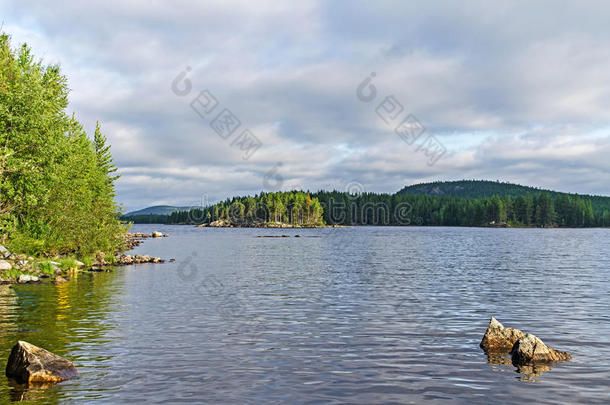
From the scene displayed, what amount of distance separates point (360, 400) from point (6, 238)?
1693 inches

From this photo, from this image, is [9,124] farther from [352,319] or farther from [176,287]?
[352,319]

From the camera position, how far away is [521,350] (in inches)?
710

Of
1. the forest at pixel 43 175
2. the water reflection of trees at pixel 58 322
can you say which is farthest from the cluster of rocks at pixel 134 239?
the water reflection of trees at pixel 58 322

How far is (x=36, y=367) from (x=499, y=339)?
55.8 feet

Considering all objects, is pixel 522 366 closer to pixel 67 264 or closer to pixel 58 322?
pixel 58 322

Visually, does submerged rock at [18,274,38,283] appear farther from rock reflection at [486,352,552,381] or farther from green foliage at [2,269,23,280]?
rock reflection at [486,352,552,381]

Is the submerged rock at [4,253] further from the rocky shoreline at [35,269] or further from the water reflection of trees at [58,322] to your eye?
the water reflection of trees at [58,322]

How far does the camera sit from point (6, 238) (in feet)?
148

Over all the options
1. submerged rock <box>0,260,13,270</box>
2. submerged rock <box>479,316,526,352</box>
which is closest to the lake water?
submerged rock <box>479,316,526,352</box>

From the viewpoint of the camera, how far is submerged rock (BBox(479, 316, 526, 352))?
19391mm

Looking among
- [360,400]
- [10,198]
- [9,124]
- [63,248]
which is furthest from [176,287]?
[360,400]

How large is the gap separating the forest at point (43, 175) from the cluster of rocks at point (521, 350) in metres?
32.6

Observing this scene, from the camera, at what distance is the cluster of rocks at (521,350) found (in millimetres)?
17641

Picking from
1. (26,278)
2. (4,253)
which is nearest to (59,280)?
(26,278)
